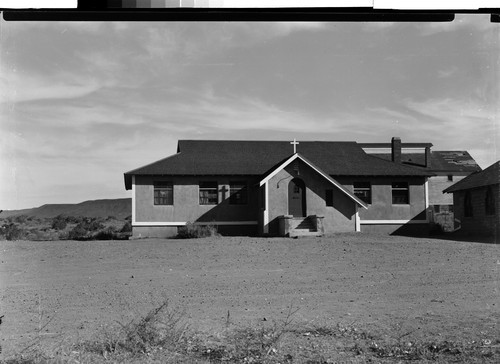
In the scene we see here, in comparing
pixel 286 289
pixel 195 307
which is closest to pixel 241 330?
pixel 195 307

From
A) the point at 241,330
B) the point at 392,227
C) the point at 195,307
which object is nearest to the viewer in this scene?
the point at 241,330

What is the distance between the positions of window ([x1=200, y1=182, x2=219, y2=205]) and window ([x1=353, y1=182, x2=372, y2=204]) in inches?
63.8

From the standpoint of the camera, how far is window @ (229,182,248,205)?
5.64 metres

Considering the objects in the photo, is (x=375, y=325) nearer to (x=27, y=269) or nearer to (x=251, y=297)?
(x=251, y=297)

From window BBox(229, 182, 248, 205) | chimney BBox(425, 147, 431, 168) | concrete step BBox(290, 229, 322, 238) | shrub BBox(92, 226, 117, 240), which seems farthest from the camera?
window BBox(229, 182, 248, 205)

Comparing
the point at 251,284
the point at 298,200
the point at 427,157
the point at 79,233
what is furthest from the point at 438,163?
the point at 79,233

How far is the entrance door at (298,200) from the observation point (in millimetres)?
5730

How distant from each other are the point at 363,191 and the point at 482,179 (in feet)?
5.18

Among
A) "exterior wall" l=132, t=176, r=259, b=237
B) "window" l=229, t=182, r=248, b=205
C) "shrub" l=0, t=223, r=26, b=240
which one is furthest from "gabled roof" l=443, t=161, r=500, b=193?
"shrub" l=0, t=223, r=26, b=240

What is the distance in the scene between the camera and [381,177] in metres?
5.32

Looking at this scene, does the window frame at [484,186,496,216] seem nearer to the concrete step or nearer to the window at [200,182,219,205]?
the concrete step

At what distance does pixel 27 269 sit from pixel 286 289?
268 cm

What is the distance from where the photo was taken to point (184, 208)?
5199 millimetres

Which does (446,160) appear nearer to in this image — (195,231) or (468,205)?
(468,205)
